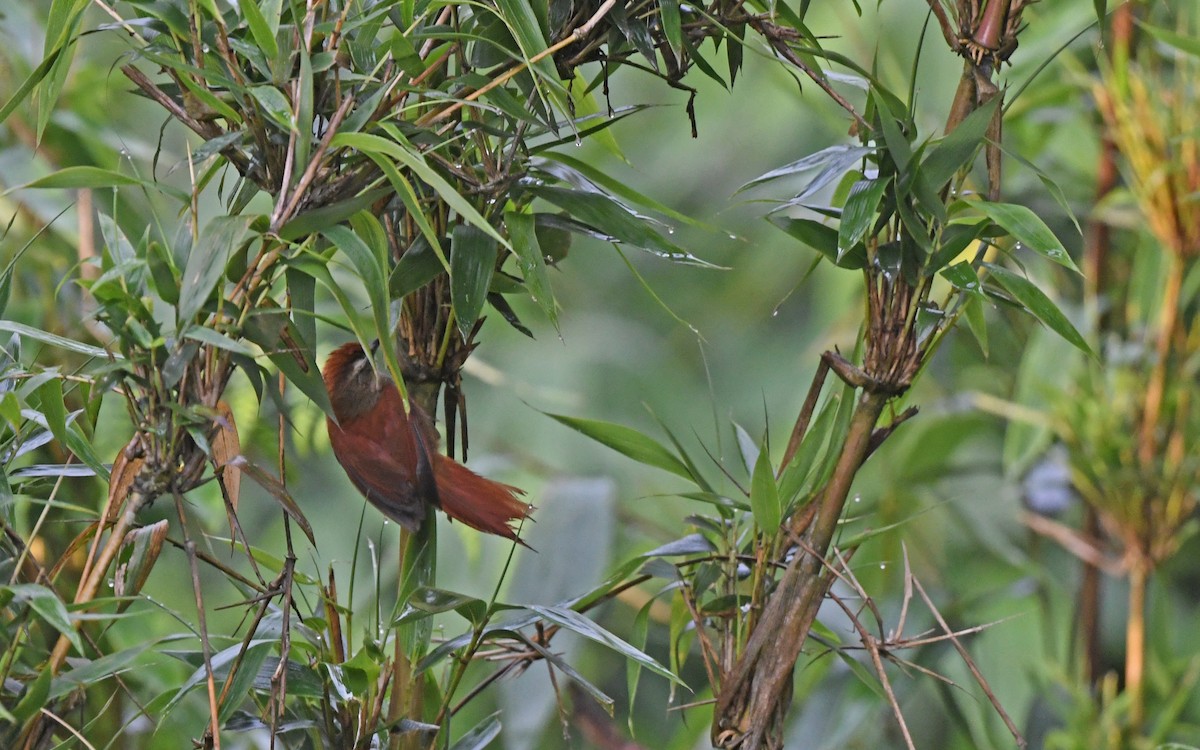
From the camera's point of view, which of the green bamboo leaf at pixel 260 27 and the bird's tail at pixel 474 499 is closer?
the green bamboo leaf at pixel 260 27

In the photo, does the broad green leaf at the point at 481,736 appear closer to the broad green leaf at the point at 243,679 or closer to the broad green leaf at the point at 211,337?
the broad green leaf at the point at 243,679

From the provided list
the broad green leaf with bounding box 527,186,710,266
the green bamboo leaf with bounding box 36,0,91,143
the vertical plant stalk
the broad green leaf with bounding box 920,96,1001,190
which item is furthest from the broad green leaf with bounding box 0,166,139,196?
the vertical plant stalk

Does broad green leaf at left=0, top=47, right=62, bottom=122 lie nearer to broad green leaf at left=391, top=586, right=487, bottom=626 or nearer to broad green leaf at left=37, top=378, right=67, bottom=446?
broad green leaf at left=37, top=378, right=67, bottom=446

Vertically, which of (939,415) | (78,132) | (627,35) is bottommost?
(939,415)

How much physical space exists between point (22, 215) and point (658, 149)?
1651mm

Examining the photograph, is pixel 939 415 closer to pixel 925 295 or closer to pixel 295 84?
pixel 925 295

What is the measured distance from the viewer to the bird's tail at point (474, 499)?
18.1 inches

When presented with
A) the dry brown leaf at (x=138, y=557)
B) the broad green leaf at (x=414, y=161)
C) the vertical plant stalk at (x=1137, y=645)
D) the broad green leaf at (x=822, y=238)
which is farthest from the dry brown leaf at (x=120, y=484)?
the vertical plant stalk at (x=1137, y=645)

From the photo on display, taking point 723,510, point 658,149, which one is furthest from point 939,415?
point 658,149

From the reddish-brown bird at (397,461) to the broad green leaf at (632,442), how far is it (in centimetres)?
5

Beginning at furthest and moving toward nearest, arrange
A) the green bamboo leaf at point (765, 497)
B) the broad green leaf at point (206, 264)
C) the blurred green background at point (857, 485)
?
the blurred green background at point (857, 485)
the green bamboo leaf at point (765, 497)
the broad green leaf at point (206, 264)

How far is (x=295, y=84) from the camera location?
12.1 inches

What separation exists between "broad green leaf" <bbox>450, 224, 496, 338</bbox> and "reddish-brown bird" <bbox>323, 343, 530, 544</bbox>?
8 cm

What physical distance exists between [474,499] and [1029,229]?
234mm
